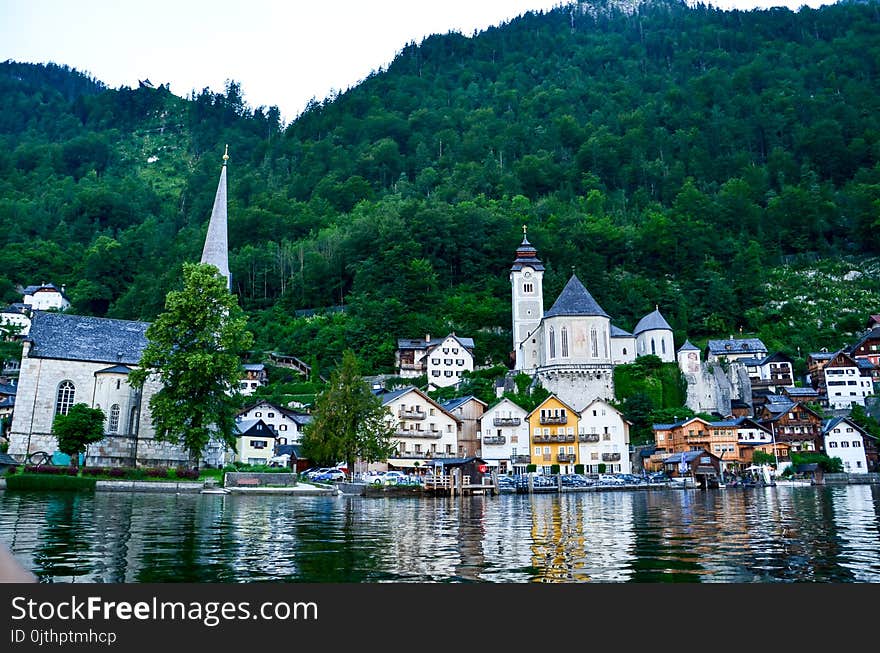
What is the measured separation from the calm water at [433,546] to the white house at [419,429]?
35440mm

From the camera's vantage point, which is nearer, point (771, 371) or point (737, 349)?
point (771, 371)

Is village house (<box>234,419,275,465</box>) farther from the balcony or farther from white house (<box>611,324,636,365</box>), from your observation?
white house (<box>611,324,636,365</box>)

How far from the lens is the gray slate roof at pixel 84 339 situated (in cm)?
4259

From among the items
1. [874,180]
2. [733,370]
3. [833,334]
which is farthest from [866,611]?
[874,180]

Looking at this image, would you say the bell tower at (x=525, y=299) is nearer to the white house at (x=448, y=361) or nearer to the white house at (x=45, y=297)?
the white house at (x=448, y=361)

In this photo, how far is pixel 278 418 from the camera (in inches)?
2367

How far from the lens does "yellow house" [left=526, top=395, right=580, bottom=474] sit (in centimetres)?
5789

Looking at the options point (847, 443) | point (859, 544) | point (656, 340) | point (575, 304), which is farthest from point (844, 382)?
point (859, 544)

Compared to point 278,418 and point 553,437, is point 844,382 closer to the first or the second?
point 553,437

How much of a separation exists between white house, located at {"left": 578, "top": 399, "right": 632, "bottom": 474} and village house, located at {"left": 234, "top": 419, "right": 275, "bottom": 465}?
2378 centimetres

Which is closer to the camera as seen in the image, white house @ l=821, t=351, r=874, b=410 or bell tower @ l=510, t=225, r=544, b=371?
white house @ l=821, t=351, r=874, b=410

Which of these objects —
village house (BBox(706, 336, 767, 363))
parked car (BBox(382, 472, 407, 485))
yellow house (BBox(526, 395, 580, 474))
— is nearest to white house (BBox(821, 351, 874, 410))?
village house (BBox(706, 336, 767, 363))

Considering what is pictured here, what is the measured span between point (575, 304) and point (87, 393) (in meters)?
43.6

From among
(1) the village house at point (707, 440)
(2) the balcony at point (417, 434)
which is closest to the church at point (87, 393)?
(2) the balcony at point (417, 434)
